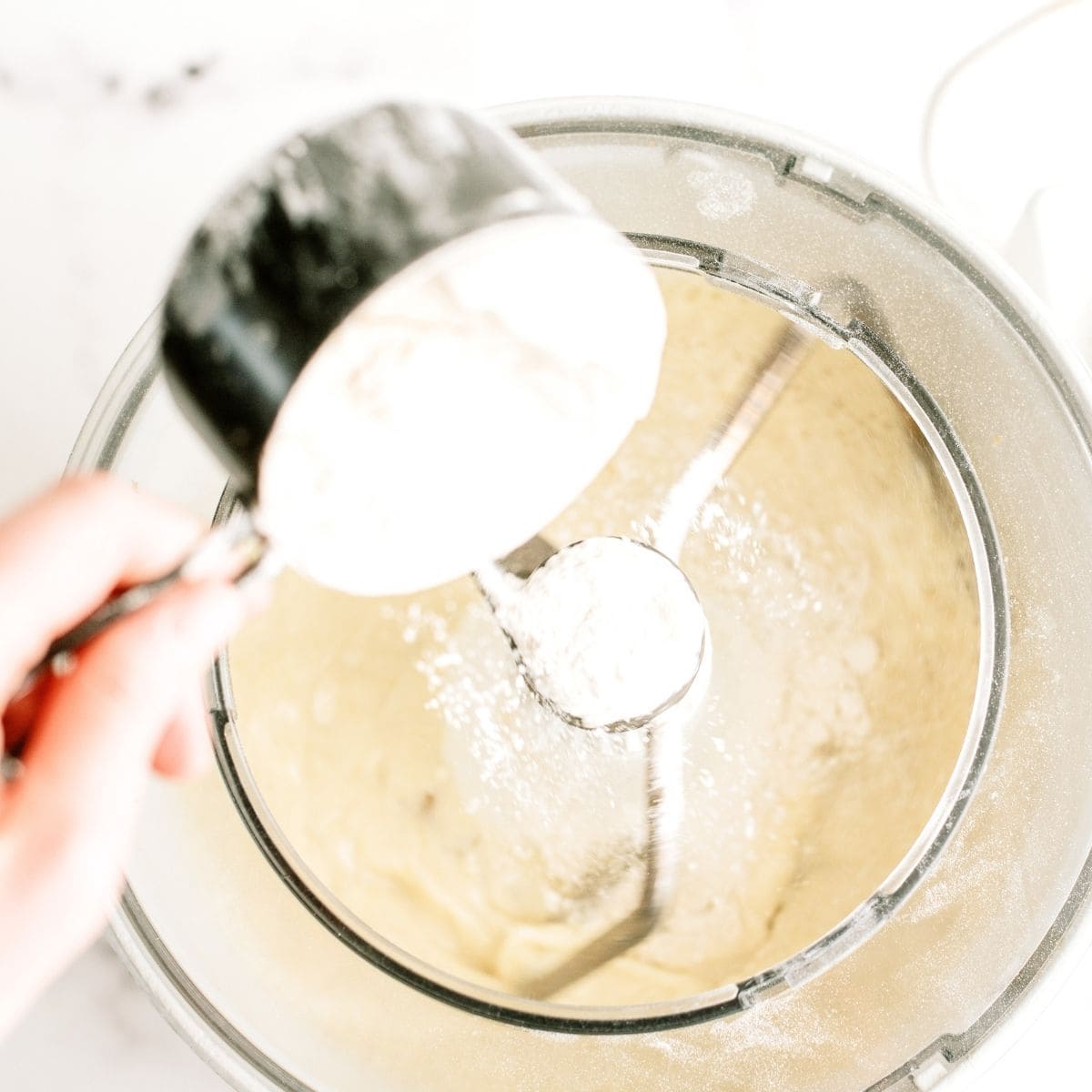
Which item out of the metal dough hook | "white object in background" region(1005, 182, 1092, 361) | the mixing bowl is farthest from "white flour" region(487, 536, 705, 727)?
"white object in background" region(1005, 182, 1092, 361)

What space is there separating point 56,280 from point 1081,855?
591 millimetres

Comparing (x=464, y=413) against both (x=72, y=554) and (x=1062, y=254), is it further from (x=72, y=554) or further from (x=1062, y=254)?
A: (x=1062, y=254)

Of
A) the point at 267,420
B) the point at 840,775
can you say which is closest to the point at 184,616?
the point at 267,420

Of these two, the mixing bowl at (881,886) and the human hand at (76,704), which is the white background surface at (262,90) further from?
the human hand at (76,704)

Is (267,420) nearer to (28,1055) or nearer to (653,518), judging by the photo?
(653,518)

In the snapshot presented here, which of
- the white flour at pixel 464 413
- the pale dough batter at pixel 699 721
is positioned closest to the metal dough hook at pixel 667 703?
the pale dough batter at pixel 699 721

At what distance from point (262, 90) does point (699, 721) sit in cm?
42

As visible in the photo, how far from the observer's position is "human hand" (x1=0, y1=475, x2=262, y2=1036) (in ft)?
0.89

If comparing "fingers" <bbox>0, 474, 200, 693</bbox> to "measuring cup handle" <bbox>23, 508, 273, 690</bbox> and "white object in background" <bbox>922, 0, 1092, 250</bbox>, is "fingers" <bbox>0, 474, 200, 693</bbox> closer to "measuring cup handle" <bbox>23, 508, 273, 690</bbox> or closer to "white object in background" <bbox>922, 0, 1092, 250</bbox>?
"measuring cup handle" <bbox>23, 508, 273, 690</bbox>

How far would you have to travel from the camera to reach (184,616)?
0.30 m

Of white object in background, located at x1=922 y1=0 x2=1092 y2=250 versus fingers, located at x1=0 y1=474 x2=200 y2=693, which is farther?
white object in background, located at x1=922 y1=0 x2=1092 y2=250

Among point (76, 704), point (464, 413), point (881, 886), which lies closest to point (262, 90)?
point (464, 413)

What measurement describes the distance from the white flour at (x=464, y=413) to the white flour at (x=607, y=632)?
6 cm

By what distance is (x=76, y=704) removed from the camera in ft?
0.92
